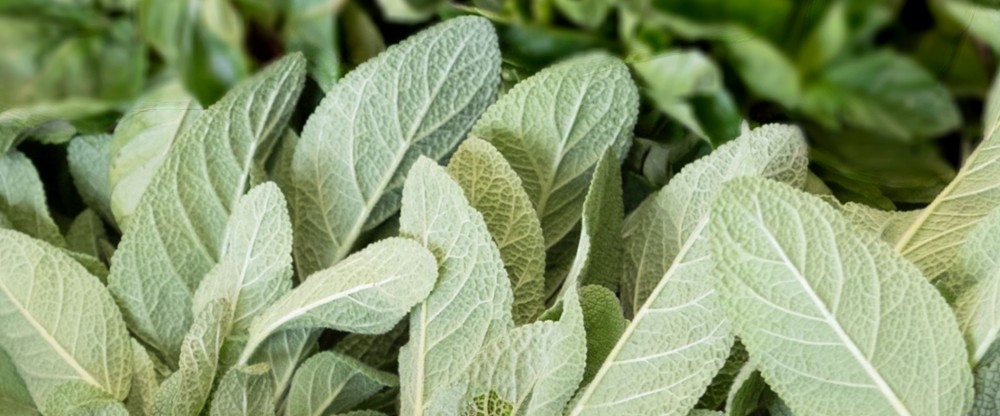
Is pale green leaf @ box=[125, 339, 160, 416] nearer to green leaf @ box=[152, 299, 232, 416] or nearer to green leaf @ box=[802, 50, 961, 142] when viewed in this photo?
green leaf @ box=[152, 299, 232, 416]

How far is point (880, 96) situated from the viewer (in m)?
0.18

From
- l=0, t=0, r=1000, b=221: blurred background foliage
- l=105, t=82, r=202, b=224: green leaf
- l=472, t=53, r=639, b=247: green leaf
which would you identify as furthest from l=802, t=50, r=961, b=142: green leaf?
l=105, t=82, r=202, b=224: green leaf

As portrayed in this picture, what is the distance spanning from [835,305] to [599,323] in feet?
0.24

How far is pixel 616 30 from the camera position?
0.66 feet

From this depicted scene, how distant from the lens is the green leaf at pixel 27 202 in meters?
0.38

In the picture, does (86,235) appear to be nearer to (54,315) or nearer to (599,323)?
(54,315)

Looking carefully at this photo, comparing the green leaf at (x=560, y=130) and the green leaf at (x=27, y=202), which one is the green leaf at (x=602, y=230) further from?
the green leaf at (x=27, y=202)

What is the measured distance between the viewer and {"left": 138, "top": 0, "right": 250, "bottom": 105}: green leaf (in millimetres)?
184

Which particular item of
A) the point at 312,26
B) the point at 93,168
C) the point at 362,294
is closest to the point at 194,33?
the point at 312,26

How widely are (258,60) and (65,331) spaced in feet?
0.60

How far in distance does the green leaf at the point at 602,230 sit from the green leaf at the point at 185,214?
4.3 inches

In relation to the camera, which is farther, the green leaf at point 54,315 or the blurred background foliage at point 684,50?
the green leaf at point 54,315

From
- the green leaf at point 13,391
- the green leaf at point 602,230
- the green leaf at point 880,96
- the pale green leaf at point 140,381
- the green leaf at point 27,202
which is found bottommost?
the green leaf at point 13,391

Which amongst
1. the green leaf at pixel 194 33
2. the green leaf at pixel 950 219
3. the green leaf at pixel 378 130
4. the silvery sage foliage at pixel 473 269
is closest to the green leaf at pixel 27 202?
the silvery sage foliage at pixel 473 269
